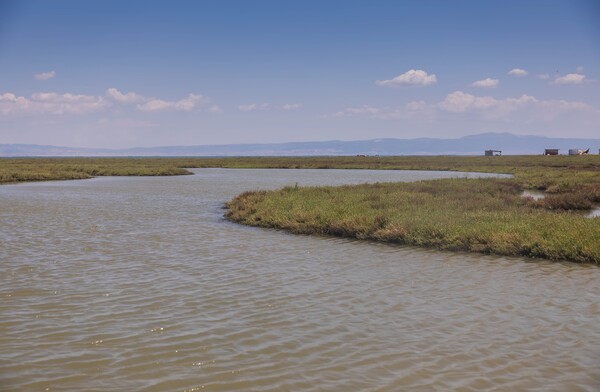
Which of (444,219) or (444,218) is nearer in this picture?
(444,219)

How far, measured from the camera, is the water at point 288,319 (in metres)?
7.50

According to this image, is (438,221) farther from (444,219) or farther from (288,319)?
(288,319)

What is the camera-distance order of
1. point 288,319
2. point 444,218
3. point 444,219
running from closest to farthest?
point 288,319
point 444,219
point 444,218

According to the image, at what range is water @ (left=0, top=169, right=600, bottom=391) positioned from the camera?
24.6 feet

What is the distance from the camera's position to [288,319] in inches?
399

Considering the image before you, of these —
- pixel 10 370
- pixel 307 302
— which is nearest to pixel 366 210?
pixel 307 302

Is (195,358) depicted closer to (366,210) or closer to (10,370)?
(10,370)

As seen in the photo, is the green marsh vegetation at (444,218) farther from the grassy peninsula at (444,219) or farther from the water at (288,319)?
the water at (288,319)

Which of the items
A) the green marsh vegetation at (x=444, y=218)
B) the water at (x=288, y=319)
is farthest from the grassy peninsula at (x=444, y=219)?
the water at (x=288, y=319)

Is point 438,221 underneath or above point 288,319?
above

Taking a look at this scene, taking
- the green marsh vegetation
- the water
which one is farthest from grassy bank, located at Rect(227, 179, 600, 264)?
the water

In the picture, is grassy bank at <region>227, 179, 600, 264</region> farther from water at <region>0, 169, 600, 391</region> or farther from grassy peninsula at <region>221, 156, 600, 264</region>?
water at <region>0, 169, 600, 391</region>

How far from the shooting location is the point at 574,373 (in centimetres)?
763

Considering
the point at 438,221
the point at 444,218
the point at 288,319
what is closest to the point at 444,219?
the point at 444,218
